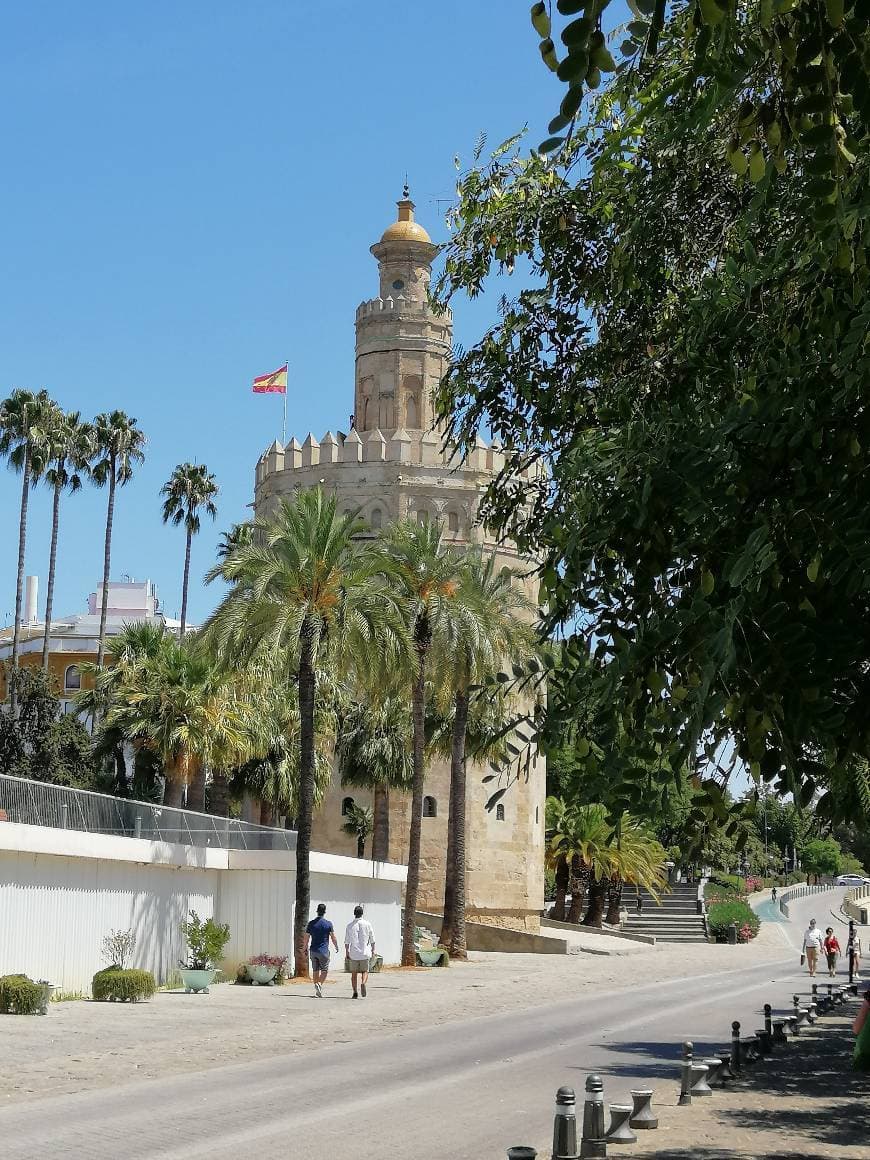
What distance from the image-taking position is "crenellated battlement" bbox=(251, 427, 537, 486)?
57281 mm

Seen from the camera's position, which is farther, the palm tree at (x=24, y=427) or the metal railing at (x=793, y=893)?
the metal railing at (x=793, y=893)

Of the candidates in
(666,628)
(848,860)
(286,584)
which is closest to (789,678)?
(666,628)

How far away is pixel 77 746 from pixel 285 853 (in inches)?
786

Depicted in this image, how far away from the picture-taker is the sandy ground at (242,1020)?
15.5 m

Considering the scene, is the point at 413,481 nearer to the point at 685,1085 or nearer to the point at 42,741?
the point at 42,741

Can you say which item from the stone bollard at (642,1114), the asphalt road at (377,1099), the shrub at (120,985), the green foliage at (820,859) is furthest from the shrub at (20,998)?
the green foliage at (820,859)

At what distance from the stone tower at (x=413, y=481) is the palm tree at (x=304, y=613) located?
65.3ft

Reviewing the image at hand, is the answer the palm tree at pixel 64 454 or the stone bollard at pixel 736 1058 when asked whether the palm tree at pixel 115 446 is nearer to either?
the palm tree at pixel 64 454

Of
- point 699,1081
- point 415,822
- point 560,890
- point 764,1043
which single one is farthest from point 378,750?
point 699,1081

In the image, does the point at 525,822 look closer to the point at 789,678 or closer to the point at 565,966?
the point at 565,966

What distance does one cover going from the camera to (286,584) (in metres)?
30.5

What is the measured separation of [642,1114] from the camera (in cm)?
1156

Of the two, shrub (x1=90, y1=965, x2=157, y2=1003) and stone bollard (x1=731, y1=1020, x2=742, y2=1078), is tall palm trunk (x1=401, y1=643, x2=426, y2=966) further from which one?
stone bollard (x1=731, y1=1020, x2=742, y2=1078)

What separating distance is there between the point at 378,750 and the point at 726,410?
4033 centimetres
